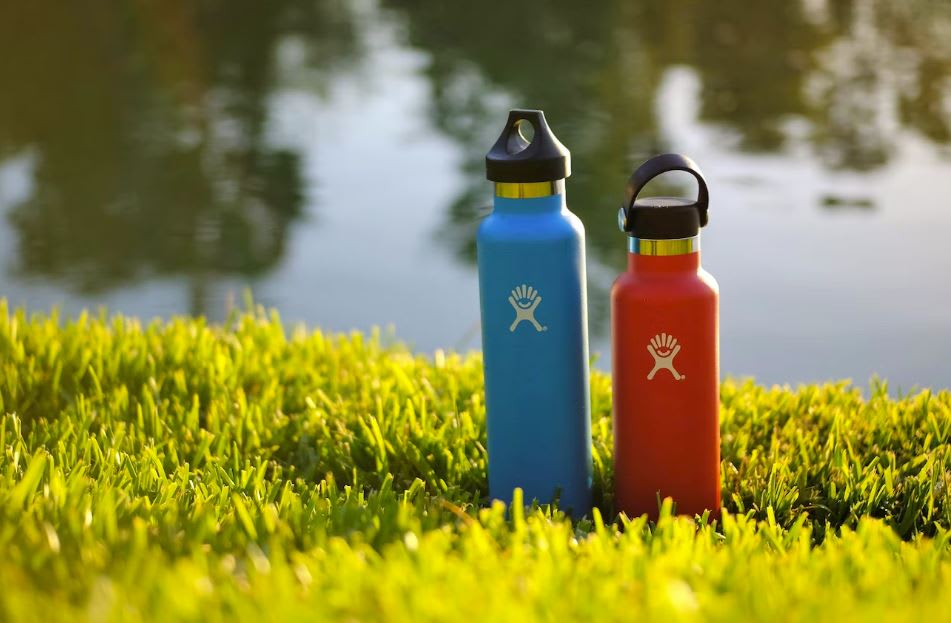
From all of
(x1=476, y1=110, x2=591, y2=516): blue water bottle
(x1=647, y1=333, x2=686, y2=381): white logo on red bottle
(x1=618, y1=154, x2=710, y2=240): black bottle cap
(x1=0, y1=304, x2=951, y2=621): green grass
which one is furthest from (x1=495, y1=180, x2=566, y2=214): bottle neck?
(x1=0, y1=304, x2=951, y2=621): green grass

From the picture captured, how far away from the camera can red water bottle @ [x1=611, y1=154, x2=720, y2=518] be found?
8.27 ft

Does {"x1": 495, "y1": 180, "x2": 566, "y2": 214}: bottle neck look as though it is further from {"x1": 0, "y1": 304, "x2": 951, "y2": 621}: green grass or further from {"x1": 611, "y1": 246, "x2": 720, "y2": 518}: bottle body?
{"x1": 0, "y1": 304, "x2": 951, "y2": 621}: green grass

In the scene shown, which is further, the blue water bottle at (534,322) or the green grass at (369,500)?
the blue water bottle at (534,322)

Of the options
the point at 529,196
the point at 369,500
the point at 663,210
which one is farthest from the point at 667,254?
the point at 369,500

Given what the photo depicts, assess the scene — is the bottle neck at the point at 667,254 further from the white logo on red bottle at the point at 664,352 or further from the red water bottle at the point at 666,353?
the white logo on red bottle at the point at 664,352

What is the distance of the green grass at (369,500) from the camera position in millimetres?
1786

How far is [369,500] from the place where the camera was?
250 cm

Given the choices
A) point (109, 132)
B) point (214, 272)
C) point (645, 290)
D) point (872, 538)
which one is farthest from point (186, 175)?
point (872, 538)

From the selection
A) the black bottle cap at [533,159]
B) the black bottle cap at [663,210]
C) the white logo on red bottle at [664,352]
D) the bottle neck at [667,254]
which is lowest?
the white logo on red bottle at [664,352]

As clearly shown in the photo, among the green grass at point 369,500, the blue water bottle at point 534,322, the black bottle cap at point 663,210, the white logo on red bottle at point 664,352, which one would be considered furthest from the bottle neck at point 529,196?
the green grass at point 369,500

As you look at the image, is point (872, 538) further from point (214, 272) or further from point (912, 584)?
point (214, 272)

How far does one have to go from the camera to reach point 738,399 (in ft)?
10.8

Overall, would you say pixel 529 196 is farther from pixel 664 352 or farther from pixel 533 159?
pixel 664 352

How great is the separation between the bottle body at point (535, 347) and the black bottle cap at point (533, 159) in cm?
5
